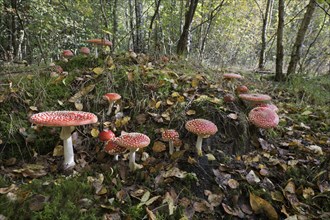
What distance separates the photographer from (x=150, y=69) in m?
4.76

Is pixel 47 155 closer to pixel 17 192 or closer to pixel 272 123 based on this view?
pixel 17 192

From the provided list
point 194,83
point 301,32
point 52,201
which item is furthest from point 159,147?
point 301,32

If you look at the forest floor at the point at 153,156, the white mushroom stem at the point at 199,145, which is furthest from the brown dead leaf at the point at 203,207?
the white mushroom stem at the point at 199,145

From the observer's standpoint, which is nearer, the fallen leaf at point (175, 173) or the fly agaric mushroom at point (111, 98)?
the fallen leaf at point (175, 173)

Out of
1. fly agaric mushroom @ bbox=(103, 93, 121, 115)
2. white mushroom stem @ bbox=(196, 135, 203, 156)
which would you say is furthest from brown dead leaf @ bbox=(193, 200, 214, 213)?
fly agaric mushroom @ bbox=(103, 93, 121, 115)

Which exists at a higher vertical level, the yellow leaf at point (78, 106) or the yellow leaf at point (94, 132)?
the yellow leaf at point (78, 106)

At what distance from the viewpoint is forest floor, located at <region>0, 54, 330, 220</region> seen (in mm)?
2660

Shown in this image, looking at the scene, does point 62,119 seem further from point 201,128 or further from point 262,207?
point 262,207

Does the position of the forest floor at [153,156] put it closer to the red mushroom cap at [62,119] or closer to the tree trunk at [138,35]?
the red mushroom cap at [62,119]

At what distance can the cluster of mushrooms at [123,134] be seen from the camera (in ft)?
8.47

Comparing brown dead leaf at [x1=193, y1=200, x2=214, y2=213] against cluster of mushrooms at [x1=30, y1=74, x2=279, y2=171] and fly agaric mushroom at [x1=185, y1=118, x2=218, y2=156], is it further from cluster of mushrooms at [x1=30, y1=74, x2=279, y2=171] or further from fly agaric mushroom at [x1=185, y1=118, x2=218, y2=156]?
fly agaric mushroom at [x1=185, y1=118, x2=218, y2=156]

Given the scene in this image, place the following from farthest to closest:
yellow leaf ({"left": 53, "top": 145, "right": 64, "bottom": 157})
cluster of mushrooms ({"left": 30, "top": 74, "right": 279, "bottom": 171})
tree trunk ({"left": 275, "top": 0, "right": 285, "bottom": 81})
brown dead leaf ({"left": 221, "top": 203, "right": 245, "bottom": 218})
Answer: tree trunk ({"left": 275, "top": 0, "right": 285, "bottom": 81}), yellow leaf ({"left": 53, "top": 145, "right": 64, "bottom": 157}), brown dead leaf ({"left": 221, "top": 203, "right": 245, "bottom": 218}), cluster of mushrooms ({"left": 30, "top": 74, "right": 279, "bottom": 171})

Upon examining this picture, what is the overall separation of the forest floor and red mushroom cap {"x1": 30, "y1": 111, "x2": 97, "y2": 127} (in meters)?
0.73

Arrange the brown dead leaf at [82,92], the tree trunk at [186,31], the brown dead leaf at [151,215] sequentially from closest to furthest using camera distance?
the brown dead leaf at [151,215] < the brown dead leaf at [82,92] < the tree trunk at [186,31]
